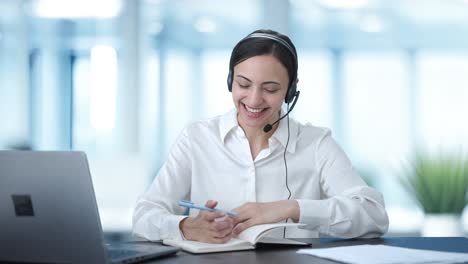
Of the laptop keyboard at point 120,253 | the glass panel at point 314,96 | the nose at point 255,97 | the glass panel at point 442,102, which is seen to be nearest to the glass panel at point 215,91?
the glass panel at point 314,96

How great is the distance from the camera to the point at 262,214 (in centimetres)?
199

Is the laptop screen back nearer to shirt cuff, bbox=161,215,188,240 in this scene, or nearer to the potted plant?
shirt cuff, bbox=161,215,188,240

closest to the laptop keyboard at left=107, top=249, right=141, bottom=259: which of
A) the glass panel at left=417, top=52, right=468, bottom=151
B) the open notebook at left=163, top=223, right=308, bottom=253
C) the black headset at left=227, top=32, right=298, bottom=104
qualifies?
the open notebook at left=163, top=223, right=308, bottom=253

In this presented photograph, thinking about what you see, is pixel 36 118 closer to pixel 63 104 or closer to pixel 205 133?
pixel 63 104

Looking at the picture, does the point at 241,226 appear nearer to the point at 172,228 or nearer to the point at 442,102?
the point at 172,228

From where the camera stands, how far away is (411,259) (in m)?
1.55

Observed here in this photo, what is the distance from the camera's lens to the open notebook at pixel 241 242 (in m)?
1.76

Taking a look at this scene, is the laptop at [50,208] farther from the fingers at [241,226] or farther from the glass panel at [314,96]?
the glass panel at [314,96]

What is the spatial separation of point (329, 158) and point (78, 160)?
1118mm

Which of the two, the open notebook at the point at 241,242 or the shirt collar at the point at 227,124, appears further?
the shirt collar at the point at 227,124

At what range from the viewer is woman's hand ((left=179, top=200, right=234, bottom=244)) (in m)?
1.85

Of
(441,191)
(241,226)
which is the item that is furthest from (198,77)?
(241,226)

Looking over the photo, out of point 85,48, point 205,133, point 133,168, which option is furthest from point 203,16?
point 205,133

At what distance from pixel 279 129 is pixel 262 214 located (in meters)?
0.47
